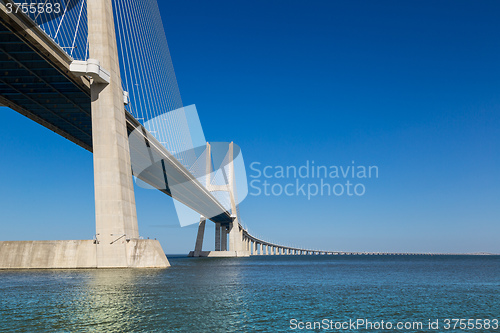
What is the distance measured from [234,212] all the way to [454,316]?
250ft

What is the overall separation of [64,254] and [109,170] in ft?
18.1

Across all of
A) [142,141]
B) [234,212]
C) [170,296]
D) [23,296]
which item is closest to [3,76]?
[142,141]

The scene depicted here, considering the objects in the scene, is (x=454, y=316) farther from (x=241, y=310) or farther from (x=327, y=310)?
(x=241, y=310)

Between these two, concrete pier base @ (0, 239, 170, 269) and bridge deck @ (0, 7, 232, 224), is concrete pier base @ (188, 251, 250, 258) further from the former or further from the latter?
concrete pier base @ (0, 239, 170, 269)

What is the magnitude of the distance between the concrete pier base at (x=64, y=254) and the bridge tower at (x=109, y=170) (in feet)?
0.20

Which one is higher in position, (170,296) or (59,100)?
(59,100)

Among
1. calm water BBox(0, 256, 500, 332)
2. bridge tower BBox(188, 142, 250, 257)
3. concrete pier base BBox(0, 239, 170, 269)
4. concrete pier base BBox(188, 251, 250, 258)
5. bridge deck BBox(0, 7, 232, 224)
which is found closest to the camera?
calm water BBox(0, 256, 500, 332)

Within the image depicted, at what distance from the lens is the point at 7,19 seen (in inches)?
816

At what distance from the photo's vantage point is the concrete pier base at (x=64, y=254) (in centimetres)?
2817

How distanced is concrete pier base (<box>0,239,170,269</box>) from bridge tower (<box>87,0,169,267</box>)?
0.06m

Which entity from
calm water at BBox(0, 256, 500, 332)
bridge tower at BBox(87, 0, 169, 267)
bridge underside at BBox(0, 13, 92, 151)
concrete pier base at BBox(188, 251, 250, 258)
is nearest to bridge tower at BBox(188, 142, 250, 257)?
concrete pier base at BBox(188, 251, 250, 258)

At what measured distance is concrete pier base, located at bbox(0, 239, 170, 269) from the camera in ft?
92.4

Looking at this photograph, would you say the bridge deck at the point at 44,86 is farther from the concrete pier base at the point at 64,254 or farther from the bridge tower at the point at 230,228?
the bridge tower at the point at 230,228

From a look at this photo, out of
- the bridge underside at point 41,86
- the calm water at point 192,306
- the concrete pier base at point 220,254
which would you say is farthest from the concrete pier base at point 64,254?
the concrete pier base at point 220,254
